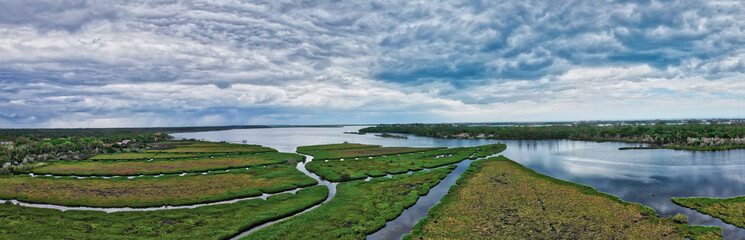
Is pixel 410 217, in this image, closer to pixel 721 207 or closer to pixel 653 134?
pixel 721 207

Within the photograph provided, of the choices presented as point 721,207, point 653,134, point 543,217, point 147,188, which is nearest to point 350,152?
point 147,188

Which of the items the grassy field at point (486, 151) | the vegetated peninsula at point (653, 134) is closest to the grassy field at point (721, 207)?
the grassy field at point (486, 151)

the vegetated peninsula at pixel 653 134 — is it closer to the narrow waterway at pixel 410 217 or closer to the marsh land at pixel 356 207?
the marsh land at pixel 356 207

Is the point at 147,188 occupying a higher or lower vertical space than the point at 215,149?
lower

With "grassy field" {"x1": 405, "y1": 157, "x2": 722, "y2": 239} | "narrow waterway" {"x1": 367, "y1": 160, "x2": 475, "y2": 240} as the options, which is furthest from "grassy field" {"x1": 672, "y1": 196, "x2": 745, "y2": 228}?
"narrow waterway" {"x1": 367, "y1": 160, "x2": 475, "y2": 240}

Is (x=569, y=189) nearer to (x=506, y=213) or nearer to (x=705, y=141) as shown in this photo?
(x=506, y=213)

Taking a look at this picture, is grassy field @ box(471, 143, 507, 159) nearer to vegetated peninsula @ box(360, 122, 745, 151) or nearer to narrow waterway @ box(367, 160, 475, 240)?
narrow waterway @ box(367, 160, 475, 240)
